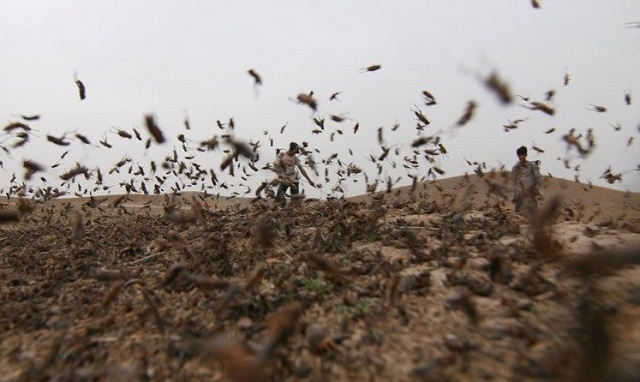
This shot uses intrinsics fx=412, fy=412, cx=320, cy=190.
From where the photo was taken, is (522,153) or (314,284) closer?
(314,284)

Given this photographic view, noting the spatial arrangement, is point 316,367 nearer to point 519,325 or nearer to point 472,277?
point 519,325

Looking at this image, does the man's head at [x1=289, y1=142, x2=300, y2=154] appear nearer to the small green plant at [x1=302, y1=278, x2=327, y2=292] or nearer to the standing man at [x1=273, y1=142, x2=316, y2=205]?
the standing man at [x1=273, y1=142, x2=316, y2=205]

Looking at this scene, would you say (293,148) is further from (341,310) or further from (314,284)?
(341,310)

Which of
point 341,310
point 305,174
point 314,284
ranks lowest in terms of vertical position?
point 341,310

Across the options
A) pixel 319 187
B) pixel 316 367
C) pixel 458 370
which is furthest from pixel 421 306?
pixel 319 187

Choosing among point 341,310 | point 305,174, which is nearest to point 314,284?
point 341,310

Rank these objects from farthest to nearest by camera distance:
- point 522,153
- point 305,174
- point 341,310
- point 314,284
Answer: point 305,174
point 522,153
point 314,284
point 341,310

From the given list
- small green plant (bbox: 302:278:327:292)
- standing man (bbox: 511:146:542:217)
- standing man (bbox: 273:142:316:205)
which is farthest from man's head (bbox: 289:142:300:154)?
small green plant (bbox: 302:278:327:292)

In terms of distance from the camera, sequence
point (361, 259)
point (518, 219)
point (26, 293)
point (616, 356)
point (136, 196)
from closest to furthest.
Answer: point (616, 356)
point (26, 293)
point (361, 259)
point (518, 219)
point (136, 196)
